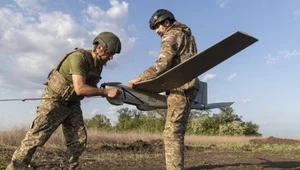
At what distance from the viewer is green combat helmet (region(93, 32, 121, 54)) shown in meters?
4.27

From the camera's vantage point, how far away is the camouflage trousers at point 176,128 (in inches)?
175

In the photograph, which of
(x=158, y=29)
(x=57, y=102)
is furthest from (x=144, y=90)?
(x=57, y=102)

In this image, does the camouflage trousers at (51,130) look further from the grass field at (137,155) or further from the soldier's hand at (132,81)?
the grass field at (137,155)

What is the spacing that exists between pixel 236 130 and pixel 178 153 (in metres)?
35.5

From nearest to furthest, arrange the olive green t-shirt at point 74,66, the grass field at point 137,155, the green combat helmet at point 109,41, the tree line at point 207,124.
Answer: the olive green t-shirt at point 74,66 < the green combat helmet at point 109,41 < the grass field at point 137,155 < the tree line at point 207,124

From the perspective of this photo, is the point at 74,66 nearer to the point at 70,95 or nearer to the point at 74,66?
the point at 74,66

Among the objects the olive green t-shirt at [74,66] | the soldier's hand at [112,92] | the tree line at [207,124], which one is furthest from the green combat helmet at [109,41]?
the tree line at [207,124]

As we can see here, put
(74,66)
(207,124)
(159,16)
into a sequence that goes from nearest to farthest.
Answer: (74,66)
(159,16)
(207,124)

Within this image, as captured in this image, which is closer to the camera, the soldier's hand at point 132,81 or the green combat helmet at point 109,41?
the green combat helmet at point 109,41

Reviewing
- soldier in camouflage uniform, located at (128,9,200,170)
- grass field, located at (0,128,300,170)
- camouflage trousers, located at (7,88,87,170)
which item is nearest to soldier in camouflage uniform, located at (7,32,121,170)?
camouflage trousers, located at (7,88,87,170)

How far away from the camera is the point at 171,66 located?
14.7 feet

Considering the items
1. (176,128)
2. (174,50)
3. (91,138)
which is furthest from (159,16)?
(91,138)

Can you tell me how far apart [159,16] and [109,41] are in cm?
76

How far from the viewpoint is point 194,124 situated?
131 ft
